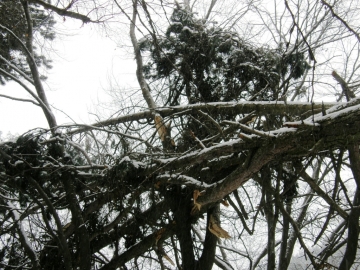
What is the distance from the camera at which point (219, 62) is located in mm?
5488

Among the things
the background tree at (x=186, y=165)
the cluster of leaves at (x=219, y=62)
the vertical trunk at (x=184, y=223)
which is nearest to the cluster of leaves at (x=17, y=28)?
the background tree at (x=186, y=165)

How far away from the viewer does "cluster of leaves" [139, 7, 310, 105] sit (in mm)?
5304

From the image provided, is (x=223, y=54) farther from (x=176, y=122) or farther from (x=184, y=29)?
(x=176, y=122)

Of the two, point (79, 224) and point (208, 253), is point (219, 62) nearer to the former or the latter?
point (208, 253)

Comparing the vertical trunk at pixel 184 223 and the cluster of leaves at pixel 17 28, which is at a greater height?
the cluster of leaves at pixel 17 28

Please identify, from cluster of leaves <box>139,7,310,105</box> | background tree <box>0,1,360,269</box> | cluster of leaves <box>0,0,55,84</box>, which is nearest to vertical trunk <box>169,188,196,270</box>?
background tree <box>0,1,360,269</box>

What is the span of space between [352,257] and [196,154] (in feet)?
6.32

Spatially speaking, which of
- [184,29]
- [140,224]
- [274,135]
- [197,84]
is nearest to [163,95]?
[197,84]

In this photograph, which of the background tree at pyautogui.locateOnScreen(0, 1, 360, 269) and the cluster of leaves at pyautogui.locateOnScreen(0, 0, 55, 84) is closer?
the background tree at pyautogui.locateOnScreen(0, 1, 360, 269)

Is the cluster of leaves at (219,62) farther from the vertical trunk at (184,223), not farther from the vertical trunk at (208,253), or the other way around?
the vertical trunk at (208,253)

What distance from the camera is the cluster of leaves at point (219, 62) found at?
530 cm

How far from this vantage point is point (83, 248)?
3398mm

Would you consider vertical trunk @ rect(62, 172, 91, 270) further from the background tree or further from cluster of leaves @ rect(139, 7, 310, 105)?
cluster of leaves @ rect(139, 7, 310, 105)

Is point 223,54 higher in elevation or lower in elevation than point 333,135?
higher
